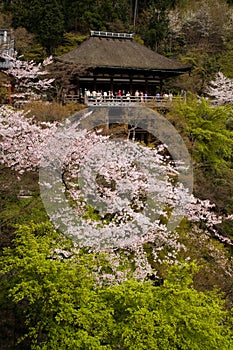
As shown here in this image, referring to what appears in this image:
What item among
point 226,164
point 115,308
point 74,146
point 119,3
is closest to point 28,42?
point 119,3

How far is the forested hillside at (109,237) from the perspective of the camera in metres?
4.67

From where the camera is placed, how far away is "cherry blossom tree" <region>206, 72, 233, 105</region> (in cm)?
2118

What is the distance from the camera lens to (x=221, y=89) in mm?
22203

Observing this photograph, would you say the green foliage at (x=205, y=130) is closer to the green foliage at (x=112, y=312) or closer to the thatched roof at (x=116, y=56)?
the thatched roof at (x=116, y=56)

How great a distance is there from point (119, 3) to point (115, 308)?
27.2m

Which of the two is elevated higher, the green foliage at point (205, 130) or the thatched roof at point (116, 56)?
the thatched roof at point (116, 56)

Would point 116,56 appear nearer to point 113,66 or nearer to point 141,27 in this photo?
point 113,66

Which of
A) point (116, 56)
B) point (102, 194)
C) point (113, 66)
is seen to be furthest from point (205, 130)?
point (102, 194)

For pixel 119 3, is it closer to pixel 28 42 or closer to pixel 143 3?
pixel 143 3

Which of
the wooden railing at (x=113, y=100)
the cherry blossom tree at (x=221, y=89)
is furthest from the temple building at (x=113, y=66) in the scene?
the cherry blossom tree at (x=221, y=89)

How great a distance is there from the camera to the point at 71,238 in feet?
20.8

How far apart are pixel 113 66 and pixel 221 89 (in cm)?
881

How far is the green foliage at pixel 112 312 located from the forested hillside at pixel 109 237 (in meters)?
0.02

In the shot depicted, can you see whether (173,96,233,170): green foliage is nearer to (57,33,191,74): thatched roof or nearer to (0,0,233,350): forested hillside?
(0,0,233,350): forested hillside
